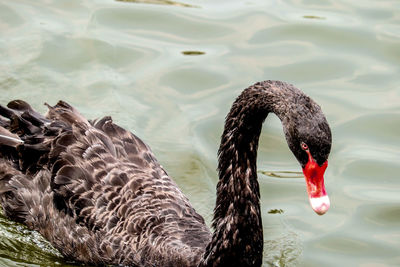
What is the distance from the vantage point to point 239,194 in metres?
5.53

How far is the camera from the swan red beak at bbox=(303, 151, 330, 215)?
15.9ft

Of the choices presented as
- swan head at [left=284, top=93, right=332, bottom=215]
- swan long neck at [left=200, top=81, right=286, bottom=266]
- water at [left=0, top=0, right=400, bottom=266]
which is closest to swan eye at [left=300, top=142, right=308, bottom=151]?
swan head at [left=284, top=93, right=332, bottom=215]

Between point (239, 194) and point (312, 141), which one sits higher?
point (312, 141)

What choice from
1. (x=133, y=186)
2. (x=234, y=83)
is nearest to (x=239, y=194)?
(x=133, y=186)

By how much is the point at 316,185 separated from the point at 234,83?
4252 mm

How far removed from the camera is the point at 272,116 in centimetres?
854

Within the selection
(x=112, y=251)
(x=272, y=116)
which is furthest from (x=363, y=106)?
(x=112, y=251)

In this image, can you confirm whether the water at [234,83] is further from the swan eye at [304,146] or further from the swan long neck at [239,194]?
the swan eye at [304,146]

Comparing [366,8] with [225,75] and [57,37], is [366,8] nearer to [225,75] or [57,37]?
[225,75]

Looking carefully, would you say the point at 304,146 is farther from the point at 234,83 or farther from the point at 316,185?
the point at 234,83

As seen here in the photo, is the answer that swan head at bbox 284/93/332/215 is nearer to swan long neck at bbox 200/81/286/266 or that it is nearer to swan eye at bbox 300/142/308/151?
swan eye at bbox 300/142/308/151

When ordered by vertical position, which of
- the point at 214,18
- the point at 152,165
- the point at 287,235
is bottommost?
the point at 287,235

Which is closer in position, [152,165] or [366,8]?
[152,165]

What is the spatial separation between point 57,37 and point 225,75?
→ 2.20 meters
